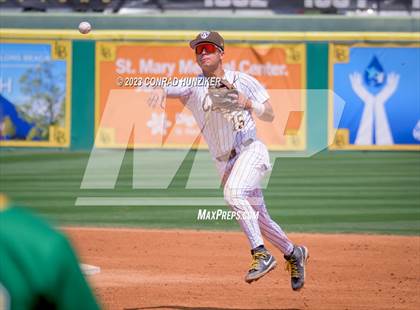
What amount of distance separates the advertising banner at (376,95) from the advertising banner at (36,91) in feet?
19.7

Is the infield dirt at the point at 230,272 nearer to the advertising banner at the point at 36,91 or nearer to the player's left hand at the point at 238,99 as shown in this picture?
the player's left hand at the point at 238,99

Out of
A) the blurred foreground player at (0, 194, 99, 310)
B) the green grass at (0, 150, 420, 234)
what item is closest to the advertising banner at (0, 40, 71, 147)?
the green grass at (0, 150, 420, 234)

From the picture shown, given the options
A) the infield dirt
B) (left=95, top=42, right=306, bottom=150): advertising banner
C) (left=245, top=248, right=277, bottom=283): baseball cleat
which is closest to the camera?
(left=245, top=248, right=277, bottom=283): baseball cleat

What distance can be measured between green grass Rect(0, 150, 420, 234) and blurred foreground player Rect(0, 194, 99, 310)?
10.8 m

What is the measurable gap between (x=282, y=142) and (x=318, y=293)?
46.1ft

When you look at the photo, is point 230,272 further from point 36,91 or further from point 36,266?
point 36,91

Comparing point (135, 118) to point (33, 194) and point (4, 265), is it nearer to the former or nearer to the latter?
point (33, 194)

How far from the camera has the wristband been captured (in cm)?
725

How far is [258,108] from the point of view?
23.9ft

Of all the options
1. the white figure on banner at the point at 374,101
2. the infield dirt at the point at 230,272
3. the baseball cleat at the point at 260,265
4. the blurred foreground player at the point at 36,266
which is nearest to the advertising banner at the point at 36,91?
the white figure on banner at the point at 374,101

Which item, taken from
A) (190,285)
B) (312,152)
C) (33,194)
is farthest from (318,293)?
(312,152)

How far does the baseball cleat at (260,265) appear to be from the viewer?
7172 millimetres

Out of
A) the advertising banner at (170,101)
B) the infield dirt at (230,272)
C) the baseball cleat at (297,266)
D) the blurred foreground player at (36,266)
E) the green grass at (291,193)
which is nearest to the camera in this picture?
the blurred foreground player at (36,266)

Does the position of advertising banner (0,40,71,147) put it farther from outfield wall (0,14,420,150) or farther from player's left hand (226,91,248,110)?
player's left hand (226,91,248,110)
